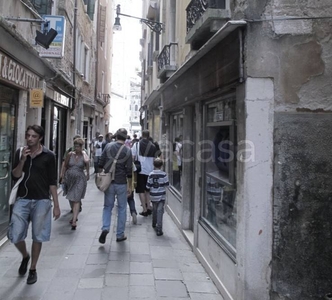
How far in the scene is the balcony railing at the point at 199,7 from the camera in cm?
438

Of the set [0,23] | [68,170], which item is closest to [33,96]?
[68,170]

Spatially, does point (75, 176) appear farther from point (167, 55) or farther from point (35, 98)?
point (167, 55)

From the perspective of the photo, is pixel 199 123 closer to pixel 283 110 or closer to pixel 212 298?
pixel 283 110

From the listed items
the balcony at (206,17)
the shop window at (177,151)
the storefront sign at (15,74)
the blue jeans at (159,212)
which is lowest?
the blue jeans at (159,212)

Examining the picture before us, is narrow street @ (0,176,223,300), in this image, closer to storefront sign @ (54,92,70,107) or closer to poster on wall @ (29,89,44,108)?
poster on wall @ (29,89,44,108)

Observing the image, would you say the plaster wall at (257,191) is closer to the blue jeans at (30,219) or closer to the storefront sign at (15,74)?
the blue jeans at (30,219)

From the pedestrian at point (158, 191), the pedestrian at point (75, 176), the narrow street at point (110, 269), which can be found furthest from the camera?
the pedestrian at point (75, 176)

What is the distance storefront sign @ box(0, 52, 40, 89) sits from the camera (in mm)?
5403

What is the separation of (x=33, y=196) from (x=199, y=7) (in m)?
3.44

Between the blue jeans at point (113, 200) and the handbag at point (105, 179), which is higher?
the handbag at point (105, 179)

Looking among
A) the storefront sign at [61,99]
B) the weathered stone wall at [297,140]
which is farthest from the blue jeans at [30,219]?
the storefront sign at [61,99]

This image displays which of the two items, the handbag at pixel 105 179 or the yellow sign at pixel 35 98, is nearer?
the handbag at pixel 105 179

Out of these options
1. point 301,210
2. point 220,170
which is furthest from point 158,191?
point 301,210

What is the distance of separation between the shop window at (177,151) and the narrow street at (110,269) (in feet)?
4.89
